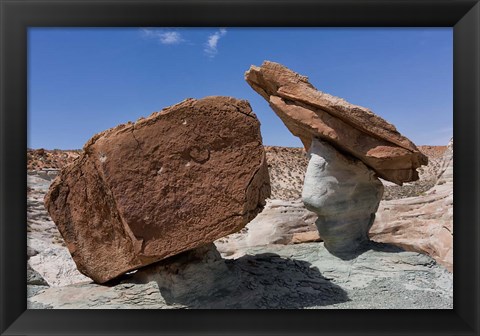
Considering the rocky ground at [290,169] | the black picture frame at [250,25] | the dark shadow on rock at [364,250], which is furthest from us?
the rocky ground at [290,169]

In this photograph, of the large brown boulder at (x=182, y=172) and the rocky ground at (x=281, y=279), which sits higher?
the large brown boulder at (x=182, y=172)

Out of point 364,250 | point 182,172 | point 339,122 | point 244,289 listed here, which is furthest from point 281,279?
point 339,122

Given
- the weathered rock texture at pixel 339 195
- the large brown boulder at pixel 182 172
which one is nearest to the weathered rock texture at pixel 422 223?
the weathered rock texture at pixel 339 195

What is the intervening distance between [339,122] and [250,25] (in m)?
2.64

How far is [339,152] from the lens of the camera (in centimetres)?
675

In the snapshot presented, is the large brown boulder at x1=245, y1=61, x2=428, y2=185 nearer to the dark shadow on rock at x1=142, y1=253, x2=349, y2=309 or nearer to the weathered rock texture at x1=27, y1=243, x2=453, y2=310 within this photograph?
the weathered rock texture at x1=27, y1=243, x2=453, y2=310

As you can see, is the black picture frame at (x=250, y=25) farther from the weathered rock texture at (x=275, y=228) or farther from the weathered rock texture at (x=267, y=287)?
the weathered rock texture at (x=275, y=228)

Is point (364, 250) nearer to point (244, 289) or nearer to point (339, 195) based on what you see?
point (339, 195)

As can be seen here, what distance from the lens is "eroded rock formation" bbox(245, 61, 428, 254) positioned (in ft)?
20.7

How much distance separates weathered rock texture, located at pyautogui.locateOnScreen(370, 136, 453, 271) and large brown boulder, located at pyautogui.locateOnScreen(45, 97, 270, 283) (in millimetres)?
3516

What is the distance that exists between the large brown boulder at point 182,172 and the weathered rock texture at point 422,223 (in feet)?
11.5

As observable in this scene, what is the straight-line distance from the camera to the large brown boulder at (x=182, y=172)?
5.00 meters
